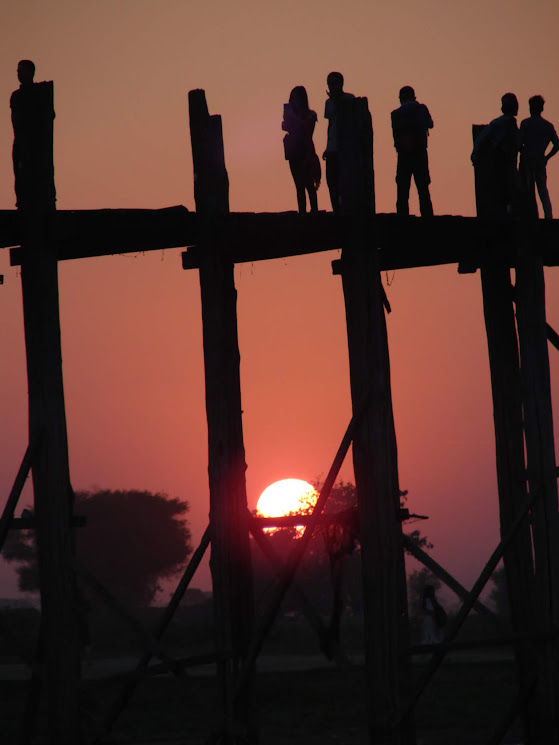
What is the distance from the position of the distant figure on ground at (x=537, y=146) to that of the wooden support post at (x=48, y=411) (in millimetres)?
4545

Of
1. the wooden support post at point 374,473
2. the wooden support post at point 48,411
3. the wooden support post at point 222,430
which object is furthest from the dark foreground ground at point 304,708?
the wooden support post at point 48,411

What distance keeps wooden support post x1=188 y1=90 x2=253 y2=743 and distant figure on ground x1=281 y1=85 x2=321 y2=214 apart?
132cm

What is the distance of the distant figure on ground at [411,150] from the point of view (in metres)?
11.4

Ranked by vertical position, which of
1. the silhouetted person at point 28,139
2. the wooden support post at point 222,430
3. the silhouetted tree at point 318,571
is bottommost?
the silhouetted tree at point 318,571

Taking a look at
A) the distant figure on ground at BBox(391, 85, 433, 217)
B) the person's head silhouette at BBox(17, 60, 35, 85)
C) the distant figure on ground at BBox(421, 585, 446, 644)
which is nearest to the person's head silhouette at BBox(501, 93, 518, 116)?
the distant figure on ground at BBox(391, 85, 433, 217)

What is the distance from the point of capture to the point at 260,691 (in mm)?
21781

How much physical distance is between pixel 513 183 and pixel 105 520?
6974cm

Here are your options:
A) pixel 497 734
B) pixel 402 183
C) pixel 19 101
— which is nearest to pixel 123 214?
pixel 19 101

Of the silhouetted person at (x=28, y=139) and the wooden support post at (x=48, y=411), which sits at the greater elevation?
the silhouetted person at (x=28, y=139)

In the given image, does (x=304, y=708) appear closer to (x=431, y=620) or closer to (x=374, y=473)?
(x=431, y=620)

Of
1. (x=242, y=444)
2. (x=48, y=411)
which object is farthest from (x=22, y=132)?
(x=242, y=444)

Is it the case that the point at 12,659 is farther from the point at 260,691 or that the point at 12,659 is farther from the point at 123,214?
the point at 123,214

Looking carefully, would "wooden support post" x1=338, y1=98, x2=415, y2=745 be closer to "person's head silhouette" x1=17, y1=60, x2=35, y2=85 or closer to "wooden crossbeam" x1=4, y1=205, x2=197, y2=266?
"wooden crossbeam" x1=4, y1=205, x2=197, y2=266

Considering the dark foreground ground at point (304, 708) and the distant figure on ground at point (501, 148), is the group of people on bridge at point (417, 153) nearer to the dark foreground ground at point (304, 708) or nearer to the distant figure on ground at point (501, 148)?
the distant figure on ground at point (501, 148)
